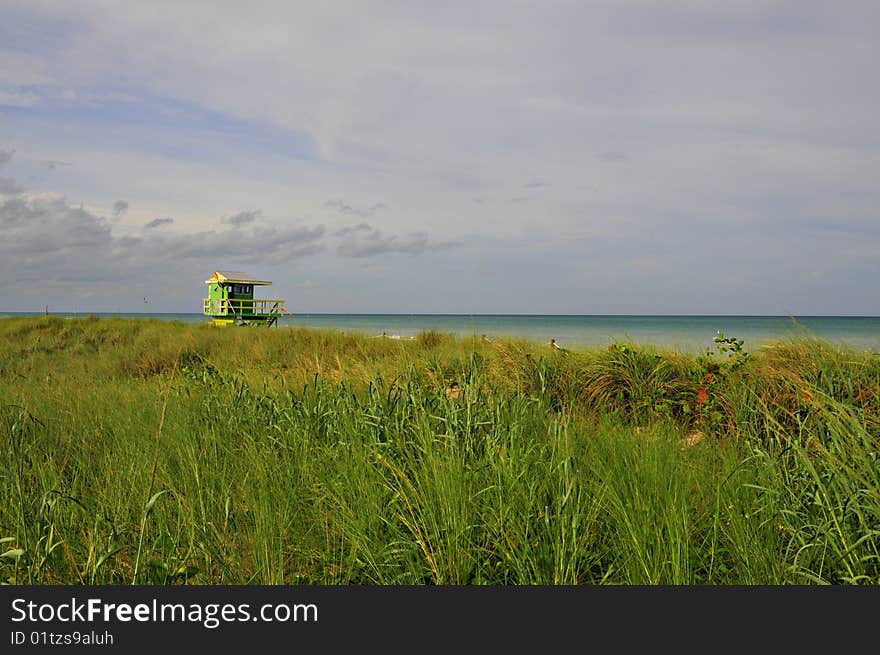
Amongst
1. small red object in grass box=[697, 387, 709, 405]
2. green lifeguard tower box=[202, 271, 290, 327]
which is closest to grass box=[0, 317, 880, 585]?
small red object in grass box=[697, 387, 709, 405]

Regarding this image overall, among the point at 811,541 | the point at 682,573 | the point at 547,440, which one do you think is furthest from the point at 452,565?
the point at 811,541

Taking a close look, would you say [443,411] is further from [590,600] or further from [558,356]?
[558,356]

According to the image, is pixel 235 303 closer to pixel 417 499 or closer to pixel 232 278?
pixel 232 278

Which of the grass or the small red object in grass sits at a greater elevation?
the small red object in grass

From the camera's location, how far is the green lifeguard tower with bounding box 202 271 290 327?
37.1 m

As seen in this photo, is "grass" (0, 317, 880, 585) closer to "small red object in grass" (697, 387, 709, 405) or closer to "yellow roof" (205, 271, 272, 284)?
"small red object in grass" (697, 387, 709, 405)

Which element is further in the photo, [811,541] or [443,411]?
[443,411]

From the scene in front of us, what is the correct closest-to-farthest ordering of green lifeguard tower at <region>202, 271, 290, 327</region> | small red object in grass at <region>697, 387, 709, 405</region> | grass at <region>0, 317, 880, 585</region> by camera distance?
grass at <region>0, 317, 880, 585</region>, small red object in grass at <region>697, 387, 709, 405</region>, green lifeguard tower at <region>202, 271, 290, 327</region>

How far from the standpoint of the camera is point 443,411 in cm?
450

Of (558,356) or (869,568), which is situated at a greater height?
(558,356)

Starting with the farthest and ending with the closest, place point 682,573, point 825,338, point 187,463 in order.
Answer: point 825,338
point 187,463
point 682,573

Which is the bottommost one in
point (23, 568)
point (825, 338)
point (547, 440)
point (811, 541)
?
point (23, 568)

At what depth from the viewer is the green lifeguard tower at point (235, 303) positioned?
37.1 metres

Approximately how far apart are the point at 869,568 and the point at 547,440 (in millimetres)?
1840
